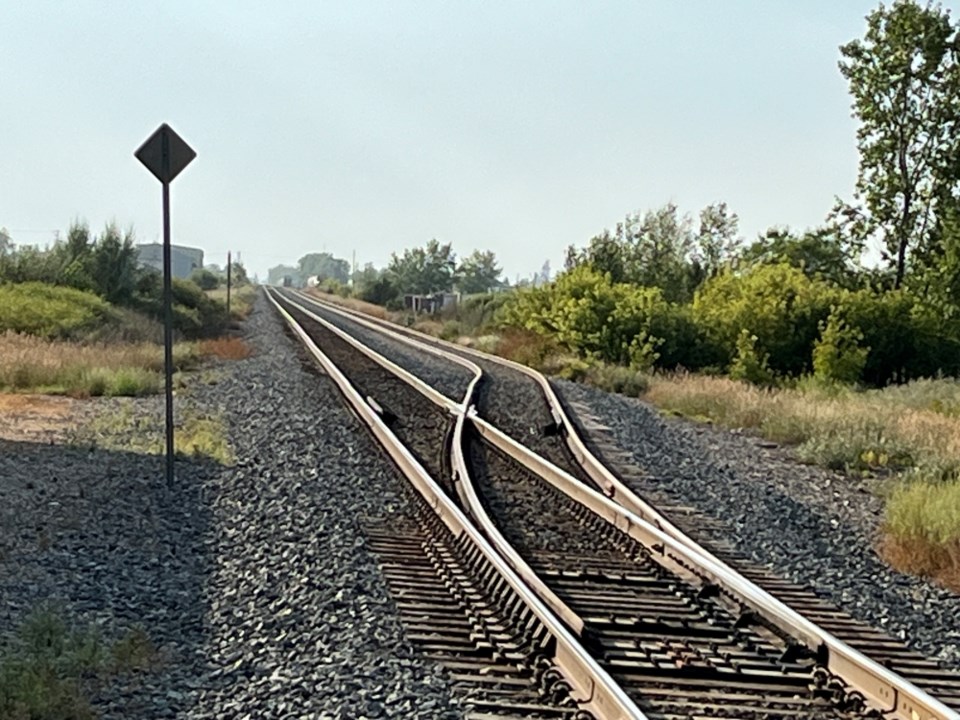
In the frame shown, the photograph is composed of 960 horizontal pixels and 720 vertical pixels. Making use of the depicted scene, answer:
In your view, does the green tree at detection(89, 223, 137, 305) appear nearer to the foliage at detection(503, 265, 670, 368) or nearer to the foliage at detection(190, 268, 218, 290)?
the foliage at detection(503, 265, 670, 368)

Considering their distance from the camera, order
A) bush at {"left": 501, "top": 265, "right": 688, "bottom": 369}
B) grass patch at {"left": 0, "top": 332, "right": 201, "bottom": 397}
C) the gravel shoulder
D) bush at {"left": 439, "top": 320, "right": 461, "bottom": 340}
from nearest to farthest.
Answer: the gravel shoulder → grass patch at {"left": 0, "top": 332, "right": 201, "bottom": 397} → bush at {"left": 501, "top": 265, "right": 688, "bottom": 369} → bush at {"left": 439, "top": 320, "right": 461, "bottom": 340}

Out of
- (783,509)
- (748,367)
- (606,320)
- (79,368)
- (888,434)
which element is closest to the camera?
(783,509)

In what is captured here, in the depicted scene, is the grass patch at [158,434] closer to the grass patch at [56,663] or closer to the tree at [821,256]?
the grass patch at [56,663]

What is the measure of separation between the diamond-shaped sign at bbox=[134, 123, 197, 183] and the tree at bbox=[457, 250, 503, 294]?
359 ft

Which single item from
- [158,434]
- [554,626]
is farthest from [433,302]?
[554,626]

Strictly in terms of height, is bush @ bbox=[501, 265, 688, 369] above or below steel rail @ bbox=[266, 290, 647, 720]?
above

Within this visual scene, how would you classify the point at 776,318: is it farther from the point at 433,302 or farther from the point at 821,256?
the point at 433,302

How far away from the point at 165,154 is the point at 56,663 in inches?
240

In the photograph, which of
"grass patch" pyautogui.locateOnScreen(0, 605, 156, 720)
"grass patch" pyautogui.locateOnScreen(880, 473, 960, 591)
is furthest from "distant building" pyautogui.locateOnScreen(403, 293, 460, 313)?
"grass patch" pyautogui.locateOnScreen(0, 605, 156, 720)

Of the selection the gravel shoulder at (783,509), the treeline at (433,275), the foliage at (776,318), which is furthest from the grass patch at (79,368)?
the treeline at (433,275)

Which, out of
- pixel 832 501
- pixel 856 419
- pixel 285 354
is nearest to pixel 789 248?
pixel 285 354

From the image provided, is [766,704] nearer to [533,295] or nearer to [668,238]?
[533,295]

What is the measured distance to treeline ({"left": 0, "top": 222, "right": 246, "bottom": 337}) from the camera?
41781mm

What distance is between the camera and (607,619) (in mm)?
7109
